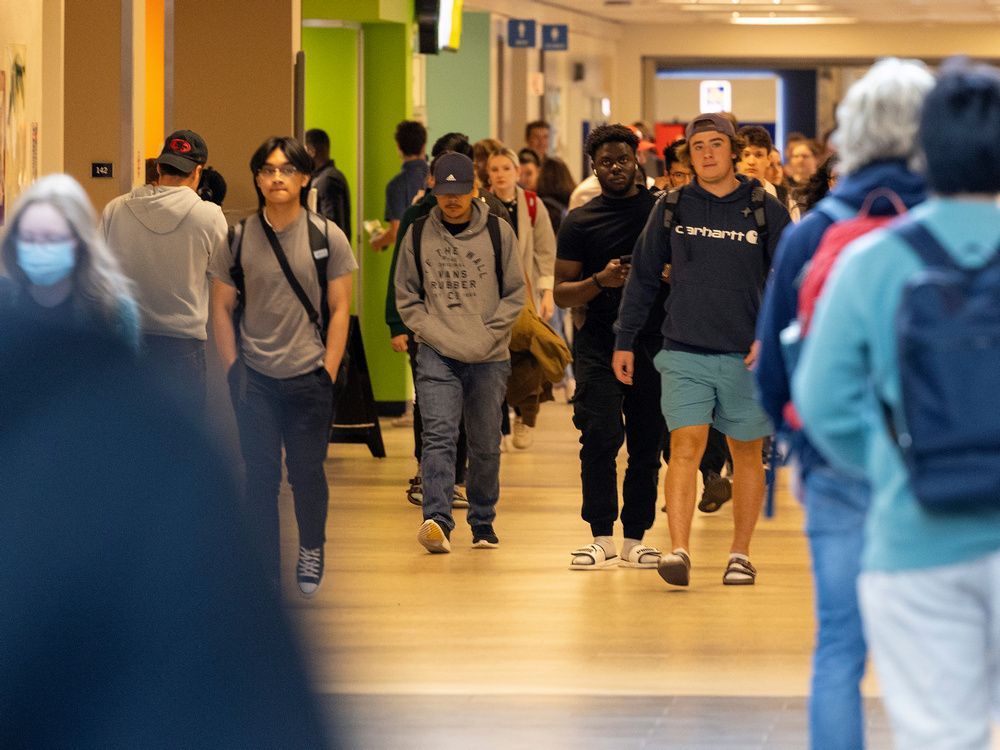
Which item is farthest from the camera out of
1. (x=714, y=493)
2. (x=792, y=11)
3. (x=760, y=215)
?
(x=792, y=11)

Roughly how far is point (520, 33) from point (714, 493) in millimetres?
12082

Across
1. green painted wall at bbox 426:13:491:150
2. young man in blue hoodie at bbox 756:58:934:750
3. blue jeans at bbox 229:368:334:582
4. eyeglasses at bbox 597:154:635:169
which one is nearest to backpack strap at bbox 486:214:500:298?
eyeglasses at bbox 597:154:635:169

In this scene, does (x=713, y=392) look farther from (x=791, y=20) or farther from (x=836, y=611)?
(x=791, y=20)

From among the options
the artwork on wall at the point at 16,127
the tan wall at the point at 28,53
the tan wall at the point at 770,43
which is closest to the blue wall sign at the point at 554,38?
the tan wall at the point at 770,43

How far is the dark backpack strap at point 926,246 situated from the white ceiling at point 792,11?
71.7 feet

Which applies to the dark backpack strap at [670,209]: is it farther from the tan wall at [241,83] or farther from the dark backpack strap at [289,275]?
the tan wall at [241,83]

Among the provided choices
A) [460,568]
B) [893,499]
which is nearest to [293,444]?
[460,568]

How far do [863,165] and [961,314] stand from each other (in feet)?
3.41

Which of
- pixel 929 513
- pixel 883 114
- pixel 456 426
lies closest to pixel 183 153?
pixel 456 426

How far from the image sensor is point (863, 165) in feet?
12.8

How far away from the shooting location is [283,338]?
23.3ft

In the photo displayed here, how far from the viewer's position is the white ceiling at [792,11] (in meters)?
25.7

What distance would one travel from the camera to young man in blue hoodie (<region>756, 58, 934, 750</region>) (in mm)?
3791

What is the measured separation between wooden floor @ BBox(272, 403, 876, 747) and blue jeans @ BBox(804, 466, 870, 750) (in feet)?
4.07
